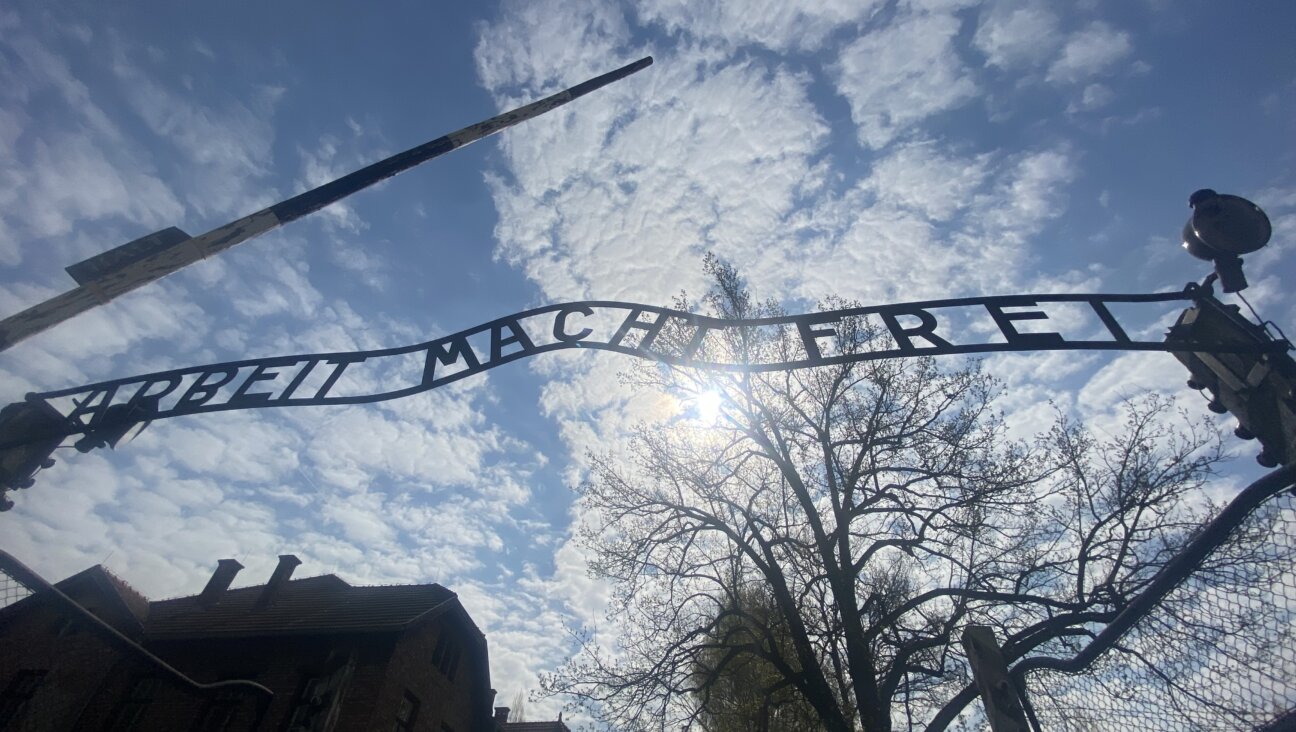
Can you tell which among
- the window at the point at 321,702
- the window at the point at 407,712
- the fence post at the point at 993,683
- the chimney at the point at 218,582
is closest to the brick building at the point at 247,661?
the window at the point at 407,712

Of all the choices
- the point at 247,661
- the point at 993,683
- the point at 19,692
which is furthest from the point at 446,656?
the point at 993,683

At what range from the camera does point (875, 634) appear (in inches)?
387

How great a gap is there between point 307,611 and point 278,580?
12.3 ft

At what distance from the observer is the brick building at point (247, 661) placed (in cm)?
1573

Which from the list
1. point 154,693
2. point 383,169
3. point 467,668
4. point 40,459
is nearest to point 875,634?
point 383,169

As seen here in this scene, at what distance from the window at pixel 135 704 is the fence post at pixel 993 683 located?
23208 millimetres

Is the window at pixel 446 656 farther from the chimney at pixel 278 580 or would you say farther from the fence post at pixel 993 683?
the fence post at pixel 993 683

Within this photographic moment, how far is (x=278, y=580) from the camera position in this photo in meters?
21.5

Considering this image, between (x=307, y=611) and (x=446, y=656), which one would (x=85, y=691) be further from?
(x=446, y=656)

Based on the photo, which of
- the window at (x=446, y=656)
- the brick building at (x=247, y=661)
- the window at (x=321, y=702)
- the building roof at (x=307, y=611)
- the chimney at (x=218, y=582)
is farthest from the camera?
the chimney at (x=218, y=582)

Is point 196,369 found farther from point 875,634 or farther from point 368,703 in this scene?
point 368,703

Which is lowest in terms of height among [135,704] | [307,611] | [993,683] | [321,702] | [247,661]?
[321,702]

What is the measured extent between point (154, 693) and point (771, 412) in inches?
796

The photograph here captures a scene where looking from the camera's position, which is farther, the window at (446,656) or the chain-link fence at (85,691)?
the window at (446,656)
